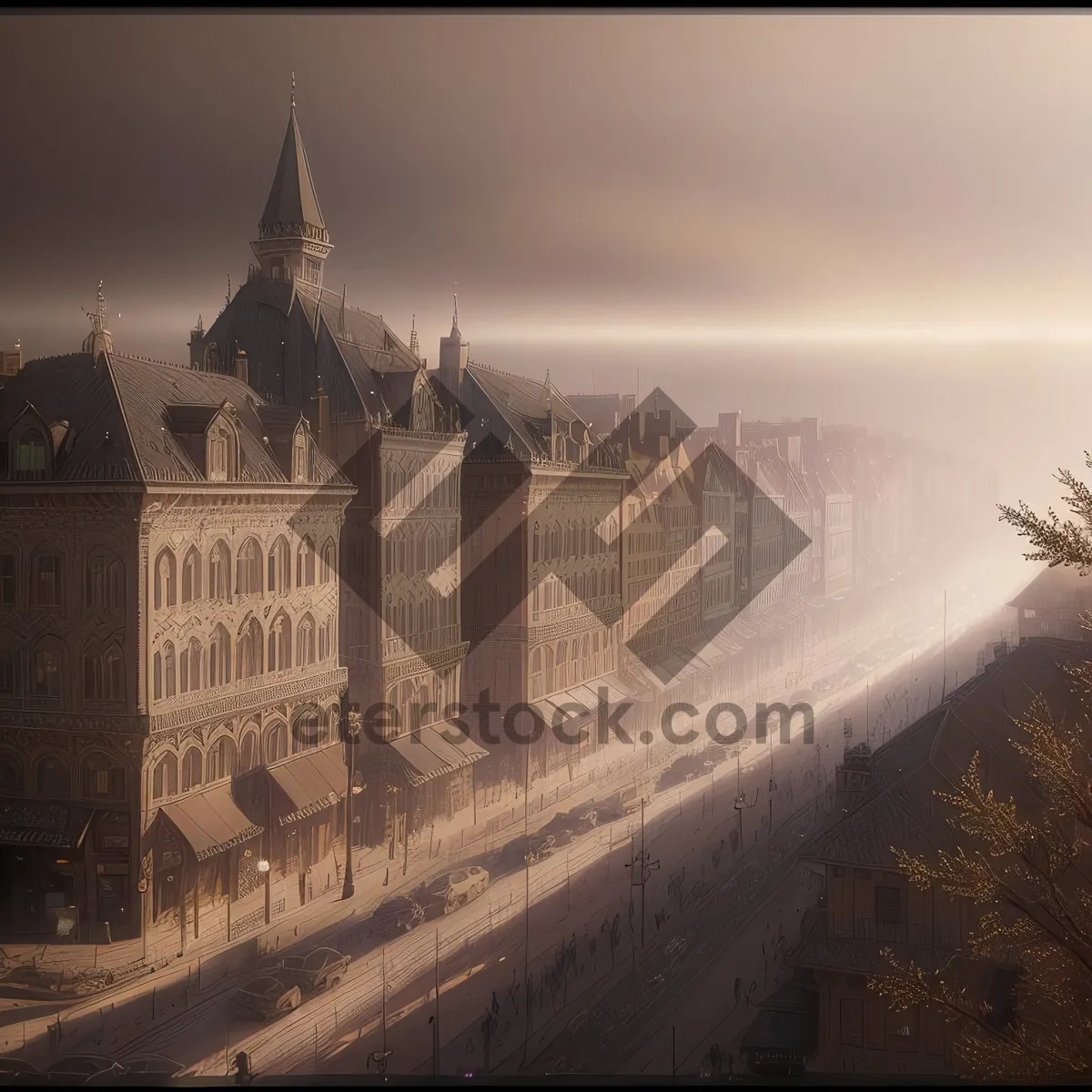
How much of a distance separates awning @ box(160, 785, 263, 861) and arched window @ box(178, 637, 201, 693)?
2.21 m

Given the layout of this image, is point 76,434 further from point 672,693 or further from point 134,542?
point 672,693

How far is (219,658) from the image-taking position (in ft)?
82.2

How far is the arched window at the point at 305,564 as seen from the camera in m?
27.5

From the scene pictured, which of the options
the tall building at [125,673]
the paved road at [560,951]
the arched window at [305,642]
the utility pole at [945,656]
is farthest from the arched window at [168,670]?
the utility pole at [945,656]

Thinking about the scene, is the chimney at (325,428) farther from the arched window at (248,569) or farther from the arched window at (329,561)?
the arched window at (248,569)

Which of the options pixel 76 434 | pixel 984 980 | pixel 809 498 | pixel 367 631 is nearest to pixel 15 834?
pixel 76 434

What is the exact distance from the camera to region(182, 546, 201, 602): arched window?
24.0 m

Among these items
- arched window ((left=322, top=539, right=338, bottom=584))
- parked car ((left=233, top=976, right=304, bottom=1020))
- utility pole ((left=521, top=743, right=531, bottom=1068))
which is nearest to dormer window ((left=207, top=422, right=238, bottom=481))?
arched window ((left=322, top=539, right=338, bottom=584))

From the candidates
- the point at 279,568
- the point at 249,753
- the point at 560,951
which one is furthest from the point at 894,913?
the point at 279,568

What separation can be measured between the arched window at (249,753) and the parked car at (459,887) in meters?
4.77

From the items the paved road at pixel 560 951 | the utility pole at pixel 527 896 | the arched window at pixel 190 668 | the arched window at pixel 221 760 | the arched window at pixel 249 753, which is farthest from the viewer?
the arched window at pixel 249 753

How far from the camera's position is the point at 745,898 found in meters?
25.2

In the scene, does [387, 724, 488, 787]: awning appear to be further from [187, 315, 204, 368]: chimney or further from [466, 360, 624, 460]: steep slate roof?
[187, 315, 204, 368]: chimney

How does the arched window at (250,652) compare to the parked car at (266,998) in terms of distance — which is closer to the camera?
the parked car at (266,998)
